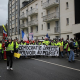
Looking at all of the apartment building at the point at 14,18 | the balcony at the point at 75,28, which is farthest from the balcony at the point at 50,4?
the apartment building at the point at 14,18

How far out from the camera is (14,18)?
54.8 m

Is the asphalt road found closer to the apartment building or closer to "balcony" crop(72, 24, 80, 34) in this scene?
"balcony" crop(72, 24, 80, 34)

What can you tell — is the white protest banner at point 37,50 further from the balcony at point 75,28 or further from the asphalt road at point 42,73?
the balcony at point 75,28

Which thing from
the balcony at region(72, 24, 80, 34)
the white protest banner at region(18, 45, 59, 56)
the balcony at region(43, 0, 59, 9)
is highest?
the balcony at region(43, 0, 59, 9)

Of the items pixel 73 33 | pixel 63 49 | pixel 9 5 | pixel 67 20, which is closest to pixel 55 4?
pixel 67 20

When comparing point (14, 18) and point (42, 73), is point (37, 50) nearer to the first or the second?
point (42, 73)

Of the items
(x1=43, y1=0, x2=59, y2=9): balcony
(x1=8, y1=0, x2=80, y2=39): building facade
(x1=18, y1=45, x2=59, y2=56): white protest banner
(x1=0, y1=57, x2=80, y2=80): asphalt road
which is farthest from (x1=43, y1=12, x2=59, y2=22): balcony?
(x1=0, y1=57, x2=80, y2=80): asphalt road

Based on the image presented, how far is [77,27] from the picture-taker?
1030 inches

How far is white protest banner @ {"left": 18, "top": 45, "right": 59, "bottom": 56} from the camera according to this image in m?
15.6

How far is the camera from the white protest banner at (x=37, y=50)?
15.6 metres

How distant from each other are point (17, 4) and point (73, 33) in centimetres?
3054

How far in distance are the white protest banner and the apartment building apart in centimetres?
3647

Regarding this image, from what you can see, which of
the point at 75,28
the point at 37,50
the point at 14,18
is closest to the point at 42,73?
the point at 37,50

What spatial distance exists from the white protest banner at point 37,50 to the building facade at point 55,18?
36.1 ft
